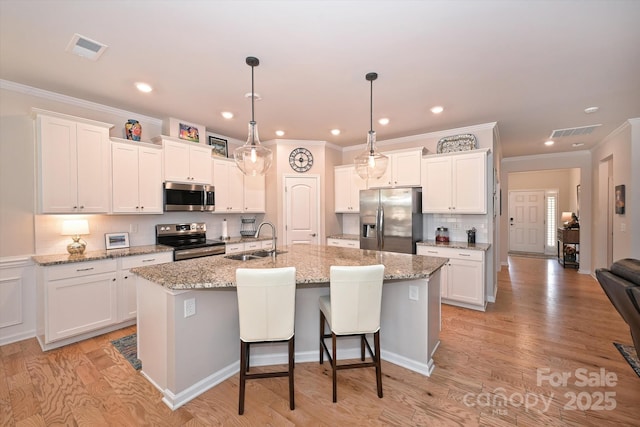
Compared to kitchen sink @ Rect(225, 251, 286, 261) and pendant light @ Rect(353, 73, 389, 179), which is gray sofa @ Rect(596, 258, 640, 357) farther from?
kitchen sink @ Rect(225, 251, 286, 261)

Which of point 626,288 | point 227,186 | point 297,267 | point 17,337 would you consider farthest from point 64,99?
point 626,288

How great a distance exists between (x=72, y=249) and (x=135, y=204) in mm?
807

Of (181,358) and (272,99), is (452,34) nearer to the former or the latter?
(272,99)

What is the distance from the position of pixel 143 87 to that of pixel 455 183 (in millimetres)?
4259

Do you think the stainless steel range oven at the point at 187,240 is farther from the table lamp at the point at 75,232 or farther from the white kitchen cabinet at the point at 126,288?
the table lamp at the point at 75,232

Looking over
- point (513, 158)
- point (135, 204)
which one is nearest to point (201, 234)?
point (135, 204)

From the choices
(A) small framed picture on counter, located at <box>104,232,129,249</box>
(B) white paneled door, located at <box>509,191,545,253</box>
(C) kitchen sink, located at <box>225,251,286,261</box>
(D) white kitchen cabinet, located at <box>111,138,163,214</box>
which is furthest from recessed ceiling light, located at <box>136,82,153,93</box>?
(B) white paneled door, located at <box>509,191,545,253</box>

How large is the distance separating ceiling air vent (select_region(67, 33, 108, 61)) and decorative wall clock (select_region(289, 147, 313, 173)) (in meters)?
3.15

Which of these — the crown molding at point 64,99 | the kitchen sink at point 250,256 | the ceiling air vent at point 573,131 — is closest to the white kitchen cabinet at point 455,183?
the ceiling air vent at point 573,131

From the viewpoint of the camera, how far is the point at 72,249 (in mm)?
3152

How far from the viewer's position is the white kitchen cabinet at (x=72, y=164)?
2916mm

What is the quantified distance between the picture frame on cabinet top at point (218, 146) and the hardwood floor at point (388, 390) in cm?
290

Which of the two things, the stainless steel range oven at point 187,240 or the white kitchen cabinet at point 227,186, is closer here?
the stainless steel range oven at point 187,240

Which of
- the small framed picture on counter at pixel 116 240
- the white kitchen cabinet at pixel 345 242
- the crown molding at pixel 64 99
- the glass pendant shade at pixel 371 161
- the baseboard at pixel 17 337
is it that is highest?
the crown molding at pixel 64 99
